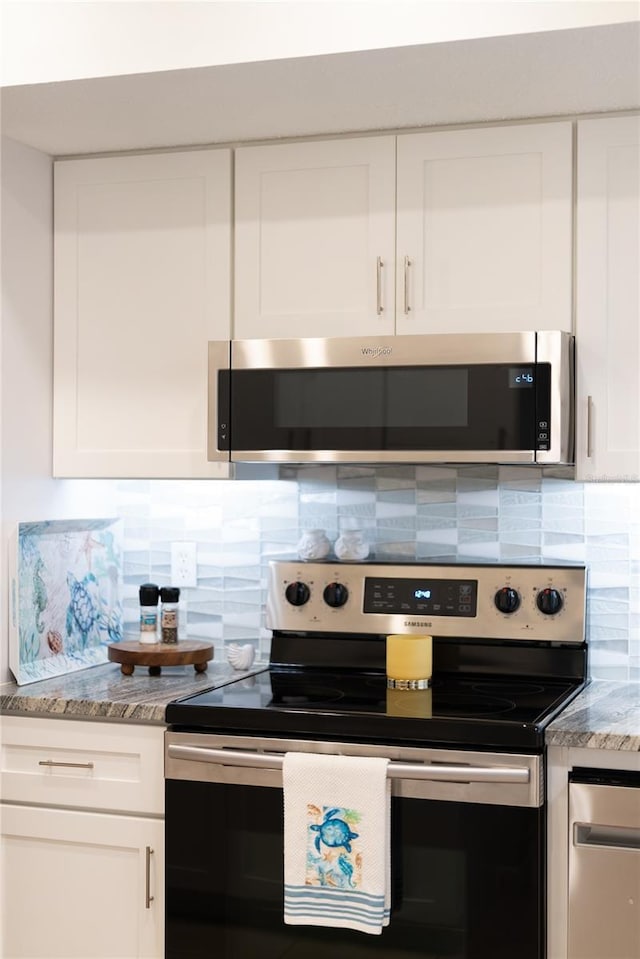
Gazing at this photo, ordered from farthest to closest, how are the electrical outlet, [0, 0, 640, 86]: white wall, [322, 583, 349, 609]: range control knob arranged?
1. the electrical outlet
2. [322, 583, 349, 609]: range control knob
3. [0, 0, 640, 86]: white wall

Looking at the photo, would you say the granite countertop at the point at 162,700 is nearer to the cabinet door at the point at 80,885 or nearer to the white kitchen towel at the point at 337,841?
the cabinet door at the point at 80,885

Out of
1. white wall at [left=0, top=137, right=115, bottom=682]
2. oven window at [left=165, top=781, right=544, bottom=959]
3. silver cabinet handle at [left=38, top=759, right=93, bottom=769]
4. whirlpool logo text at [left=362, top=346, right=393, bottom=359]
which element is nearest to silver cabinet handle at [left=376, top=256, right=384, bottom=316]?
whirlpool logo text at [left=362, top=346, right=393, bottom=359]

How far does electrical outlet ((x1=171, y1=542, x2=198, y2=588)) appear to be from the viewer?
2.99 m

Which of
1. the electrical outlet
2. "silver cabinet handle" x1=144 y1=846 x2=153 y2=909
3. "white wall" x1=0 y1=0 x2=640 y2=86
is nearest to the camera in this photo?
"white wall" x1=0 y1=0 x2=640 y2=86

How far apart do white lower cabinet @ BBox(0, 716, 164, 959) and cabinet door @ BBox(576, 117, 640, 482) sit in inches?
43.6

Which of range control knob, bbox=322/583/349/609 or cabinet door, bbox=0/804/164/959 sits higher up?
range control knob, bbox=322/583/349/609

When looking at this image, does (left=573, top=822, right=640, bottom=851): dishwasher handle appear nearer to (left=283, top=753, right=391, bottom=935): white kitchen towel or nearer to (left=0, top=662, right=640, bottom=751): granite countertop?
(left=0, top=662, right=640, bottom=751): granite countertop

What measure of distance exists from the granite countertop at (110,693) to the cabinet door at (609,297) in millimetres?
987

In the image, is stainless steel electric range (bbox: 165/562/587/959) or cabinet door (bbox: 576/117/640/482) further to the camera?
cabinet door (bbox: 576/117/640/482)

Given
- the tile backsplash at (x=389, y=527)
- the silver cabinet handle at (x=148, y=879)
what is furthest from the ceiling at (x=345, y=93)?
the silver cabinet handle at (x=148, y=879)

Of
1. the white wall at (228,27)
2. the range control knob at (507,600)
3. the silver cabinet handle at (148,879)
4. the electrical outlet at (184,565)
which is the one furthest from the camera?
the electrical outlet at (184,565)

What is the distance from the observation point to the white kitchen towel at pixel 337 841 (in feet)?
6.92

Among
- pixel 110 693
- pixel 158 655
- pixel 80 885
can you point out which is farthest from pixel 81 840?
pixel 158 655

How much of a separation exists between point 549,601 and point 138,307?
3.87 ft
